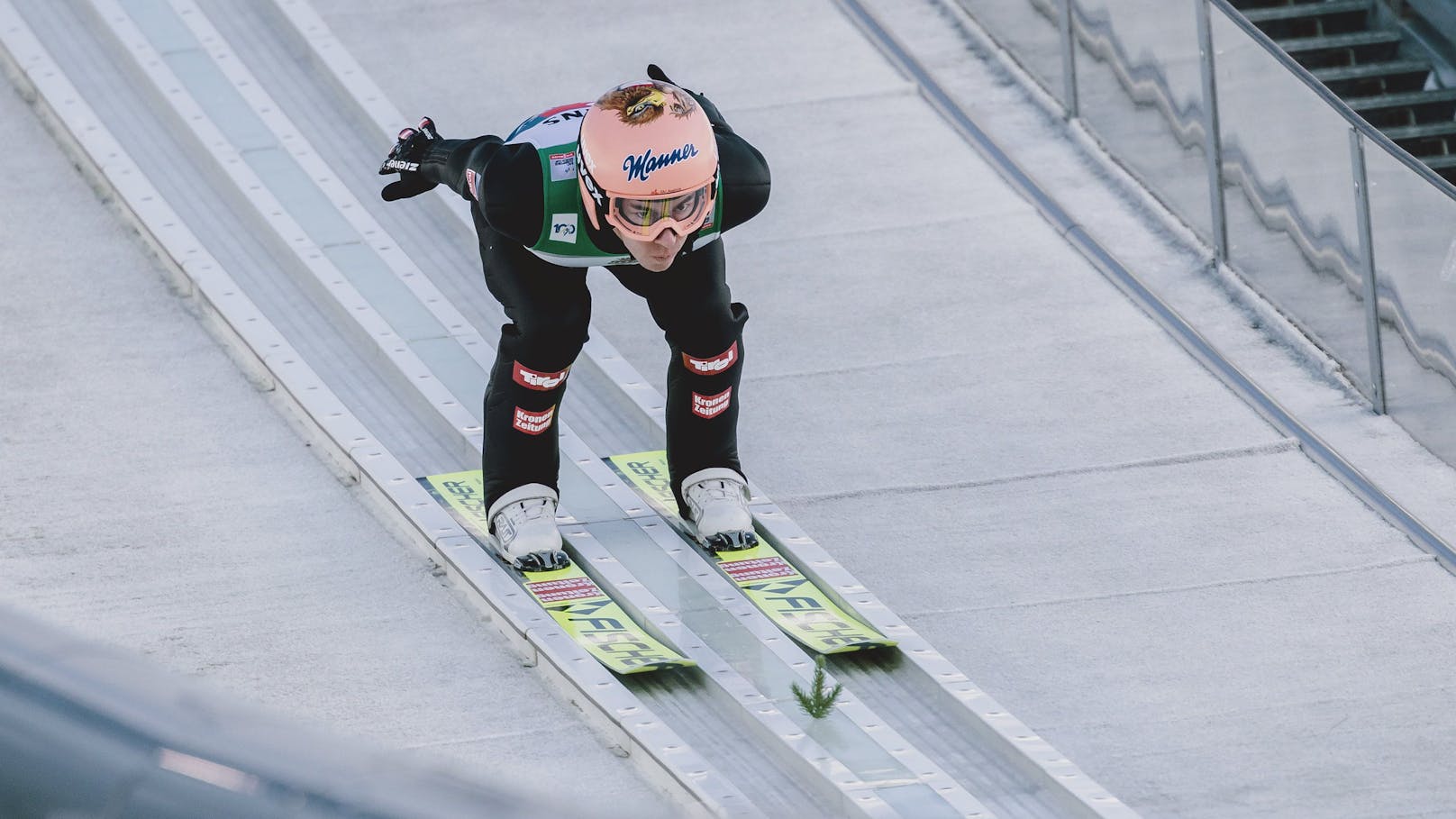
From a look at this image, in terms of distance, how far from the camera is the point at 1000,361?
6.83m

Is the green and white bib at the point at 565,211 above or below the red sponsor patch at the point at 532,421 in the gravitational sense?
above

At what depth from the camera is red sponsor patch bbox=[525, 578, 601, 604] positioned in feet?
17.8

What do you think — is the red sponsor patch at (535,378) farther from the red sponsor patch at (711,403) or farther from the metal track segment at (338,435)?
the metal track segment at (338,435)

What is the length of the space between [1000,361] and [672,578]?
1.72m

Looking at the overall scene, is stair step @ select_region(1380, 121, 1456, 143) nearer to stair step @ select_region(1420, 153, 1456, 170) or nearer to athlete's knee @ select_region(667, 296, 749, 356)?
stair step @ select_region(1420, 153, 1456, 170)

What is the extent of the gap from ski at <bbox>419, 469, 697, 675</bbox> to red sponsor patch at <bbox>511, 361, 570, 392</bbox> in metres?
0.53

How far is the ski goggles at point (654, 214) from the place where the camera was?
473 cm

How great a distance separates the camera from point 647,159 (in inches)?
184

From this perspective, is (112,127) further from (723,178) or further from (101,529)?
(723,178)

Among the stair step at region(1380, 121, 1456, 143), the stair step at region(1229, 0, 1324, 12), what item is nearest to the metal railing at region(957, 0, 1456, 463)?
the stair step at region(1380, 121, 1456, 143)

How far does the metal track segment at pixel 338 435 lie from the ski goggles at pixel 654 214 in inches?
42.8

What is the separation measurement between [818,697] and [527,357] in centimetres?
113

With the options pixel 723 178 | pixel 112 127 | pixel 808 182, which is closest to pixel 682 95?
pixel 723 178

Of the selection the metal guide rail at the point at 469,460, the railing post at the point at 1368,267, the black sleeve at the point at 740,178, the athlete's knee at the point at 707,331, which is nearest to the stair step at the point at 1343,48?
the railing post at the point at 1368,267
